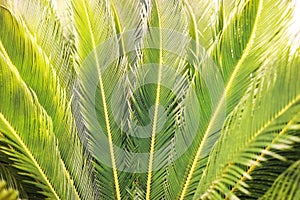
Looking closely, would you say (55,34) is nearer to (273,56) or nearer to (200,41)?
(200,41)

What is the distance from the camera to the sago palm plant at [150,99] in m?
1.36

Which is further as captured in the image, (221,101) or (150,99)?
(150,99)

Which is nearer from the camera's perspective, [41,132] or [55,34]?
[41,132]

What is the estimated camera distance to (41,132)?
4.60 ft

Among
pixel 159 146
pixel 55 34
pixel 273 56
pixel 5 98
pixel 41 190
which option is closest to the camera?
pixel 5 98

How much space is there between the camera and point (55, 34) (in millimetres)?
1692

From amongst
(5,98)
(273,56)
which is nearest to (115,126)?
(5,98)

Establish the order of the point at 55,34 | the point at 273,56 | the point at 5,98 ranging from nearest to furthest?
the point at 5,98 → the point at 273,56 → the point at 55,34

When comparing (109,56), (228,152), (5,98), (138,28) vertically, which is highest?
(138,28)

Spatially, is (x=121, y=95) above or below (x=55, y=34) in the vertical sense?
below

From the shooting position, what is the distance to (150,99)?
1814mm

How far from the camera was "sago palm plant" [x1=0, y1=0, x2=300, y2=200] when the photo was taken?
4.45 feet

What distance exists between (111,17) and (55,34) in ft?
0.78

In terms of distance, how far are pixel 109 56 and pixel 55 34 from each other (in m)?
0.24
